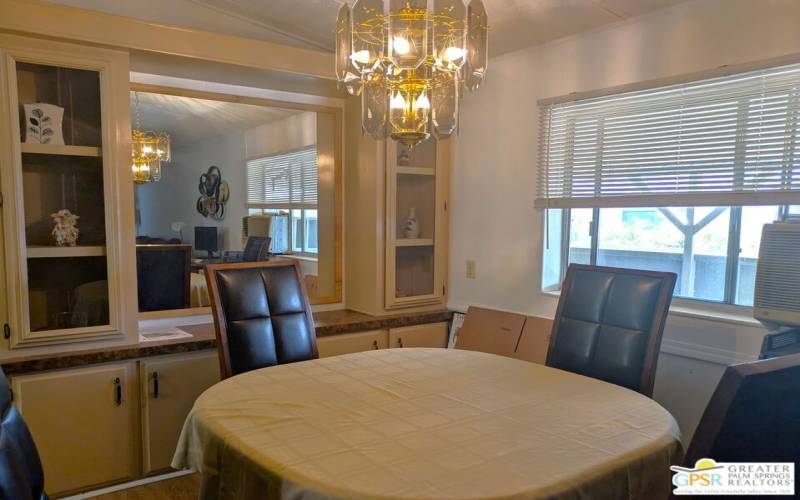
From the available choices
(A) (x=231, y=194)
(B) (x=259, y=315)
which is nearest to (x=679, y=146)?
(B) (x=259, y=315)

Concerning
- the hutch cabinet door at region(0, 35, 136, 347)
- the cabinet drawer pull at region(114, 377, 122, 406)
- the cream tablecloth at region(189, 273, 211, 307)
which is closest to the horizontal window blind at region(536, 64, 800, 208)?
the cream tablecloth at region(189, 273, 211, 307)

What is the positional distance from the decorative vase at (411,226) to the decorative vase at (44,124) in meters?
1.92

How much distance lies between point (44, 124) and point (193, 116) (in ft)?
2.37

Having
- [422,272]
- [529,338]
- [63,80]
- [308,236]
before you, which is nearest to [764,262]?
[529,338]

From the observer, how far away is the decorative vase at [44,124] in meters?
2.32

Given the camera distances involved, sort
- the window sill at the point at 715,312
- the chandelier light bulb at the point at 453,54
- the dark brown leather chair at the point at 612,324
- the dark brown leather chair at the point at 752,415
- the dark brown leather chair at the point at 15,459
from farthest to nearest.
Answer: the window sill at the point at 715,312 → the dark brown leather chair at the point at 612,324 → the chandelier light bulb at the point at 453,54 → the dark brown leather chair at the point at 15,459 → the dark brown leather chair at the point at 752,415

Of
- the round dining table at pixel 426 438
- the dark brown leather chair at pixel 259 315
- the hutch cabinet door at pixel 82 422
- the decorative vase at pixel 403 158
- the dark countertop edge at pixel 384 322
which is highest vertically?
the decorative vase at pixel 403 158

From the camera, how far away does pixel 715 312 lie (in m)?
2.31

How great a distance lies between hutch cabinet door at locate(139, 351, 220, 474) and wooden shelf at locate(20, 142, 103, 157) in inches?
39.8

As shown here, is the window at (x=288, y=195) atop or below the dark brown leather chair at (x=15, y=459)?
atop

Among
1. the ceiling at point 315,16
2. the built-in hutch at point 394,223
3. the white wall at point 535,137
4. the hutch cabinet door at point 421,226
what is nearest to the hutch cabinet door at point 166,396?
the built-in hutch at point 394,223

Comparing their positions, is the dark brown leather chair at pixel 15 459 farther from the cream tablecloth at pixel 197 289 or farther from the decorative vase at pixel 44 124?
the cream tablecloth at pixel 197 289

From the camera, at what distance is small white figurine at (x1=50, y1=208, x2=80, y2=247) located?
7.98 ft

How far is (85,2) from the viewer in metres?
2.67
